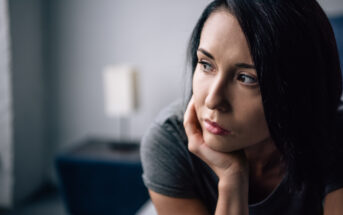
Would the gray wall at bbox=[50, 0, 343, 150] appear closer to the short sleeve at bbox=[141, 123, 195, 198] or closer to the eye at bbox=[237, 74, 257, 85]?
the short sleeve at bbox=[141, 123, 195, 198]

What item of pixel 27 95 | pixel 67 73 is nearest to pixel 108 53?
pixel 67 73

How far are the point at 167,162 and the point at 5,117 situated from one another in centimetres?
141

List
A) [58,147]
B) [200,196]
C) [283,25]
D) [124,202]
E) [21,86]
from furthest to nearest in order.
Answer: [58,147]
[21,86]
[124,202]
[200,196]
[283,25]

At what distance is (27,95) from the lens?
1.92 m

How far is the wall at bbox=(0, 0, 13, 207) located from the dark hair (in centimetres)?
141

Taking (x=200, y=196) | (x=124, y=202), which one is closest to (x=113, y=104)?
(x=124, y=202)

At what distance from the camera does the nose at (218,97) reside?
1.97 ft

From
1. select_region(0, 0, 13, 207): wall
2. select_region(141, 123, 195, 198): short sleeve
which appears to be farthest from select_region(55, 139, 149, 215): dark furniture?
select_region(141, 123, 195, 198): short sleeve

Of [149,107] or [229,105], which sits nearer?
[229,105]

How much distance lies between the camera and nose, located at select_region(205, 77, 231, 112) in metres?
0.60

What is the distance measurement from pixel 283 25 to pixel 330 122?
0.31 m

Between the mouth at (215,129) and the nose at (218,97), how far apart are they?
42 mm

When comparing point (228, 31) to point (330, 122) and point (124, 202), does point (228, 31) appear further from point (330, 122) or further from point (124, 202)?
point (124, 202)

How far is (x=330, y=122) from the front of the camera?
729 millimetres
